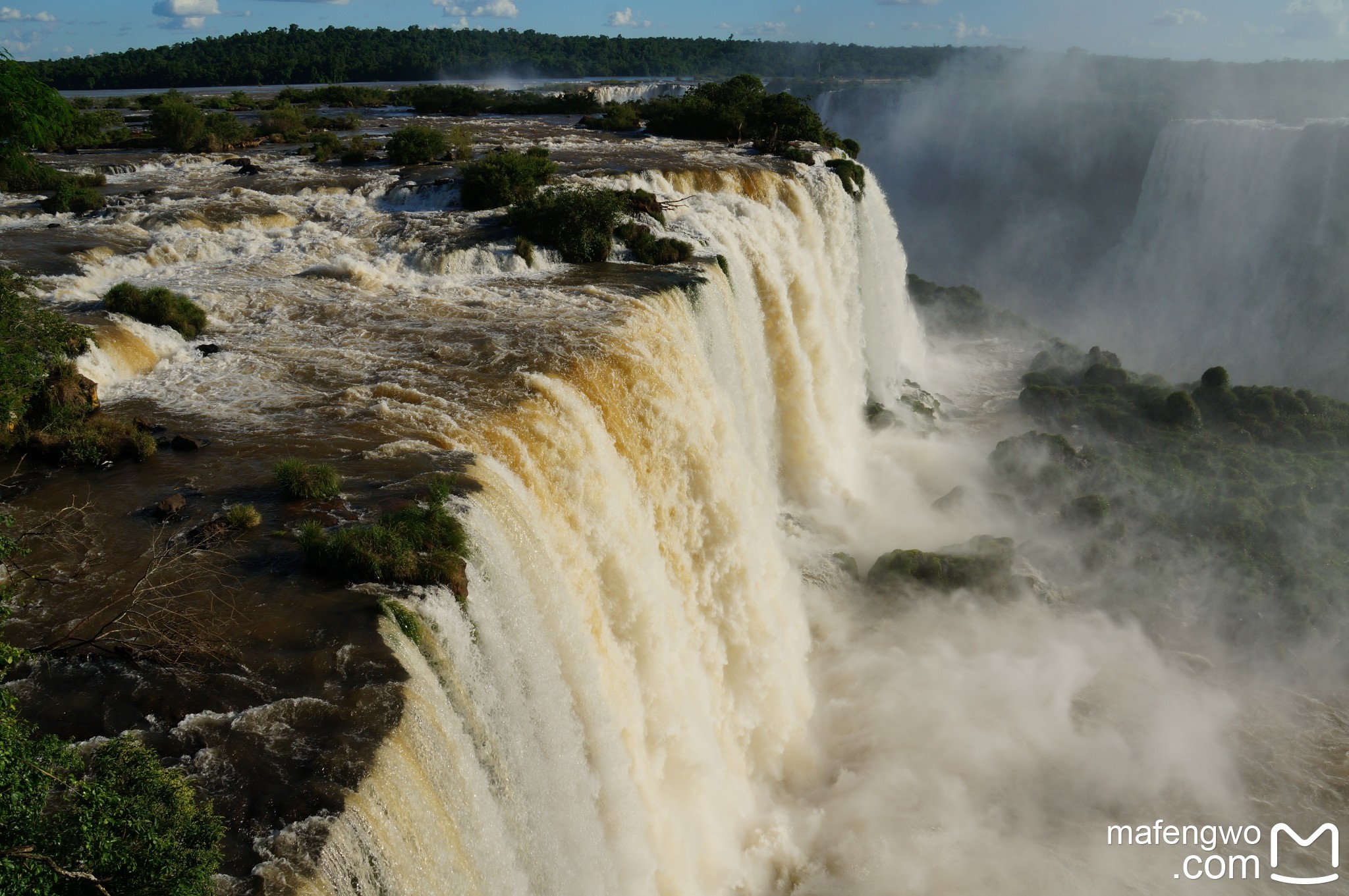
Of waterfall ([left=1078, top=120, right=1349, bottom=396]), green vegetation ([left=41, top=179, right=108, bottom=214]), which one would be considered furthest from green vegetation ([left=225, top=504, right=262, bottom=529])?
waterfall ([left=1078, top=120, right=1349, bottom=396])

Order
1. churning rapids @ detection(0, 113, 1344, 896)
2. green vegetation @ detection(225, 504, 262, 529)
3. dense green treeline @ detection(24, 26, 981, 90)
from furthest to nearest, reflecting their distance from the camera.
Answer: dense green treeline @ detection(24, 26, 981, 90)
green vegetation @ detection(225, 504, 262, 529)
churning rapids @ detection(0, 113, 1344, 896)

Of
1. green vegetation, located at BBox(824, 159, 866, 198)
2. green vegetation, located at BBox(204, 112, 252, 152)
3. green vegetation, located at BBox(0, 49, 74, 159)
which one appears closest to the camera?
green vegetation, located at BBox(0, 49, 74, 159)

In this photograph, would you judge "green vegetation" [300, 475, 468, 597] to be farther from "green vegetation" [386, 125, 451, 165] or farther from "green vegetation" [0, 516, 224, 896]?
"green vegetation" [386, 125, 451, 165]

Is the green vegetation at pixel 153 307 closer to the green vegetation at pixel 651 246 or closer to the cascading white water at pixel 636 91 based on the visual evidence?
the green vegetation at pixel 651 246

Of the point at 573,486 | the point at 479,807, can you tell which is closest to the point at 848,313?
the point at 573,486

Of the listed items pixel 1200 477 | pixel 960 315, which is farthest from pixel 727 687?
pixel 960 315

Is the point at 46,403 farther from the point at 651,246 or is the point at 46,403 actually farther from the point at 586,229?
the point at 651,246
